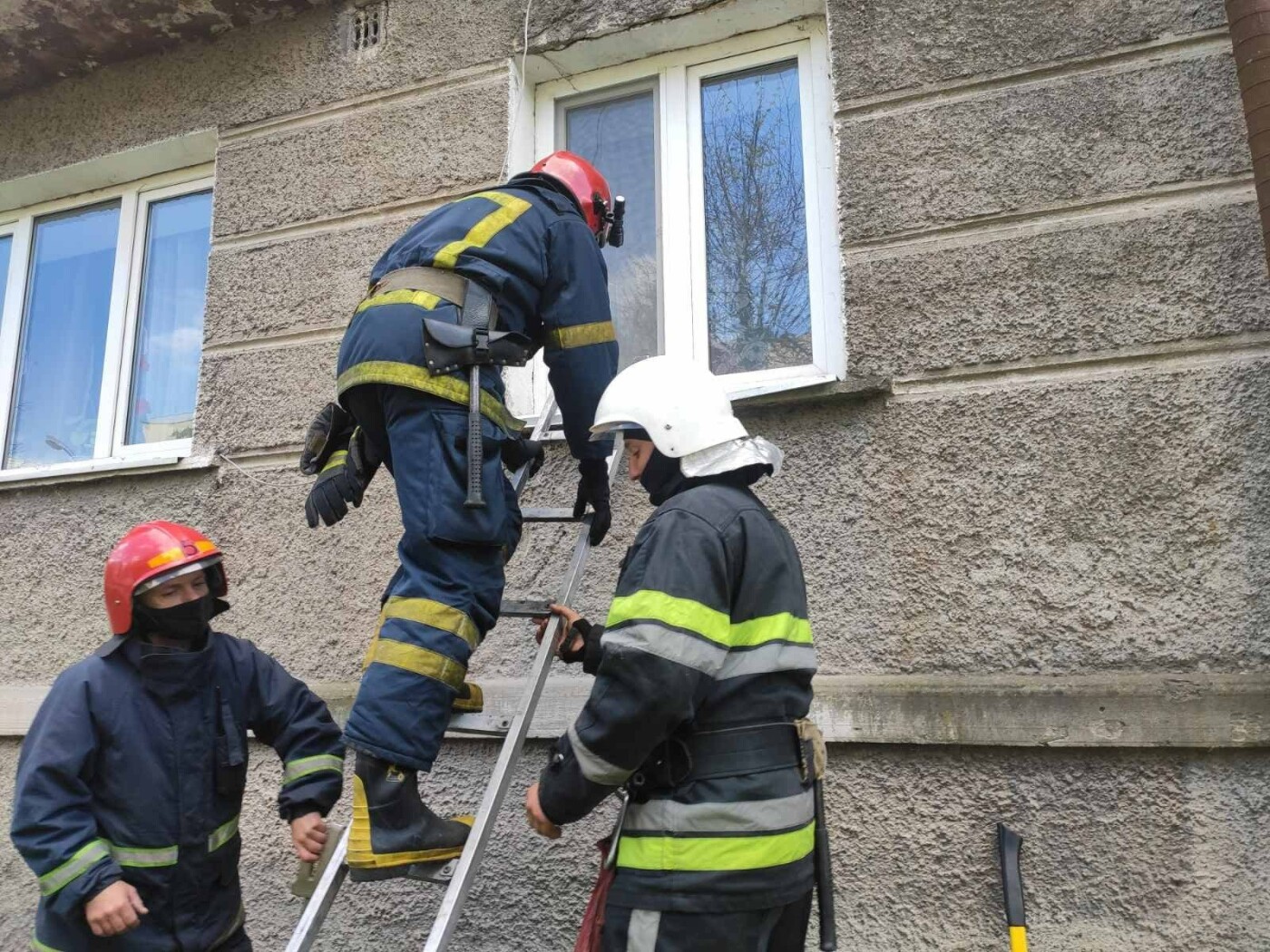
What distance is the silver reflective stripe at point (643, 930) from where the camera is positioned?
1.86m

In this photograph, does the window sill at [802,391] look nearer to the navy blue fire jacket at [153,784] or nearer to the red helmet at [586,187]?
the red helmet at [586,187]

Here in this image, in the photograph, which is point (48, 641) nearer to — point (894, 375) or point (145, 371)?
point (145, 371)

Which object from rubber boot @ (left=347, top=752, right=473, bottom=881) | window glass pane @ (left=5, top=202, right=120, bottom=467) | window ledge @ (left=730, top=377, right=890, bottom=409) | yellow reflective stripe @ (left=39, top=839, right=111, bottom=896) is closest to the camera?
rubber boot @ (left=347, top=752, right=473, bottom=881)

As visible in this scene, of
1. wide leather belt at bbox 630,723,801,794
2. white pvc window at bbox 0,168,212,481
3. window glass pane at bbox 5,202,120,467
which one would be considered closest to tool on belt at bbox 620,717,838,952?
wide leather belt at bbox 630,723,801,794

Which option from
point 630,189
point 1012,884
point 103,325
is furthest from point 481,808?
point 103,325

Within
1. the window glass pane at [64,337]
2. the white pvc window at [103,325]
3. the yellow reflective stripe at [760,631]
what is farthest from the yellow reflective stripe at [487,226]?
the window glass pane at [64,337]

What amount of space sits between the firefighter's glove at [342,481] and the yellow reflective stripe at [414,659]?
464mm

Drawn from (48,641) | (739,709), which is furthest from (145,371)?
(739,709)

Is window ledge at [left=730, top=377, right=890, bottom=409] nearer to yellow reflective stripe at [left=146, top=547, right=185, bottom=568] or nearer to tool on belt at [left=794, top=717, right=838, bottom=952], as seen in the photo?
tool on belt at [left=794, top=717, right=838, bottom=952]

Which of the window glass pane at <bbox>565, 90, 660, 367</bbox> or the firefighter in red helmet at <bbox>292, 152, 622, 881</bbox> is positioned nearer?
the firefighter in red helmet at <bbox>292, 152, 622, 881</bbox>

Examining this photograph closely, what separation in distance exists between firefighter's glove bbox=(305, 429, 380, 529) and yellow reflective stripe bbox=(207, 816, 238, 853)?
2.53ft

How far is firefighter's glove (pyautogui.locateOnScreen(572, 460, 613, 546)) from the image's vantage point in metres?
2.58

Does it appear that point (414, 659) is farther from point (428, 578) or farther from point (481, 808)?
point (481, 808)

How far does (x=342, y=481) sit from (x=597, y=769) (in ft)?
3.48
